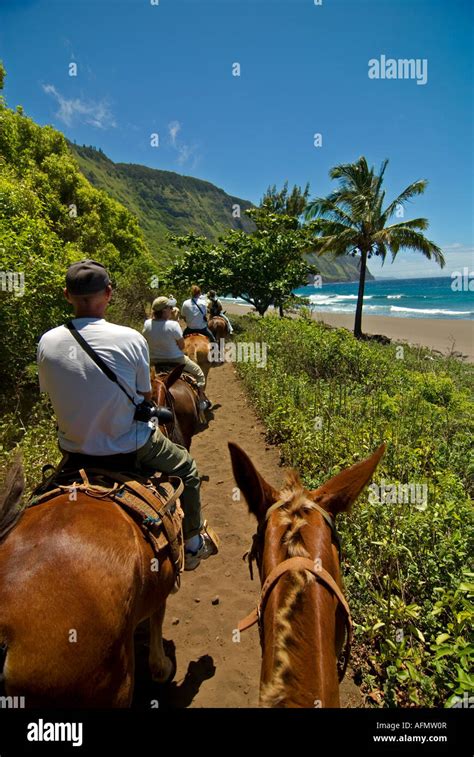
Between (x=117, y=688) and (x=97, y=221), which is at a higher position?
(x=97, y=221)

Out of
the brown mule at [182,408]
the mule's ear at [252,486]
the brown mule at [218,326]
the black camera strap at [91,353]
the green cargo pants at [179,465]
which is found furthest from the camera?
the brown mule at [218,326]

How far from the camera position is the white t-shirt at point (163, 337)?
5.82 metres

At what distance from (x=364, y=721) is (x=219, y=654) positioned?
7.07ft

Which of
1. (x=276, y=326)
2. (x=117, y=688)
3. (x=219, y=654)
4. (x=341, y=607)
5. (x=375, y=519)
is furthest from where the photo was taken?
(x=276, y=326)

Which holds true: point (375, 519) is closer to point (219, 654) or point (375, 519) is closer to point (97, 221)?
point (219, 654)

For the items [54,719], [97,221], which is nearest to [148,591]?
[54,719]

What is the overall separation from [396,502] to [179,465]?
2573 mm

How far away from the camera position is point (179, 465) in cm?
332

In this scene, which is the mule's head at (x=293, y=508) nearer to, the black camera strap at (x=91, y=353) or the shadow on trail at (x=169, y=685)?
the black camera strap at (x=91, y=353)

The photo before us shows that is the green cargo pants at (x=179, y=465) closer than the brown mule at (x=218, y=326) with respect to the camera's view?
Yes

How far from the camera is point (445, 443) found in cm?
555

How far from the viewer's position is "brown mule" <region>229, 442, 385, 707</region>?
1.24 m

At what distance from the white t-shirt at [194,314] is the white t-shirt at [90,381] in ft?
23.0

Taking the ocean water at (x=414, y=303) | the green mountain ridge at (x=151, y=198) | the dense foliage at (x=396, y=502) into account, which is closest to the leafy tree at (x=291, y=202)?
the ocean water at (x=414, y=303)
